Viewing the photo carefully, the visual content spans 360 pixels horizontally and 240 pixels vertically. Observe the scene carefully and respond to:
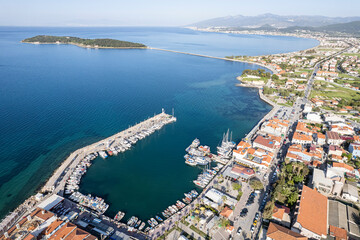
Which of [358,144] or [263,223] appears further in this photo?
[358,144]

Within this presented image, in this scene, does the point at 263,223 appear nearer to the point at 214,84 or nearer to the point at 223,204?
the point at 223,204

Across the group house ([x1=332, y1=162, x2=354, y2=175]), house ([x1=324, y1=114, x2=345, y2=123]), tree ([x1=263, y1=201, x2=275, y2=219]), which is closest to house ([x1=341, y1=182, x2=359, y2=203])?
house ([x1=332, y1=162, x2=354, y2=175])

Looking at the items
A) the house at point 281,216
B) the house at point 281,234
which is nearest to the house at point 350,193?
the house at point 281,216

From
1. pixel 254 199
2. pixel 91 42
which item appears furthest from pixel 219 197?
pixel 91 42

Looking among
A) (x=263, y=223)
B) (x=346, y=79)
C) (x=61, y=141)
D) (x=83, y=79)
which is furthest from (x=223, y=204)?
(x=346, y=79)

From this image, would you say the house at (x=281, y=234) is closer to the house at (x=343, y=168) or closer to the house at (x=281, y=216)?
the house at (x=281, y=216)

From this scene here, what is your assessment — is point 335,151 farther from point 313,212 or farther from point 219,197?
point 219,197

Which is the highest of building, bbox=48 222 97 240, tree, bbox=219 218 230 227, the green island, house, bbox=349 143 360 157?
the green island

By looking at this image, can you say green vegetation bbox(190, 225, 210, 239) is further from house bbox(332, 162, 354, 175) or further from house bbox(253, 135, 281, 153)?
house bbox(332, 162, 354, 175)
